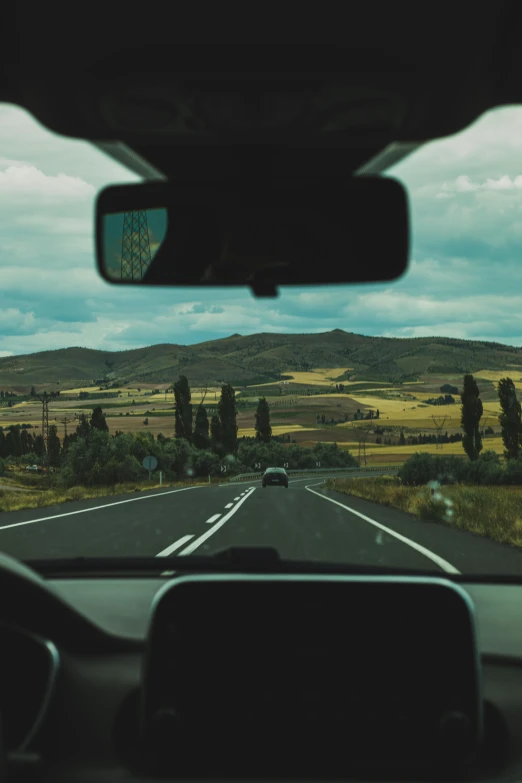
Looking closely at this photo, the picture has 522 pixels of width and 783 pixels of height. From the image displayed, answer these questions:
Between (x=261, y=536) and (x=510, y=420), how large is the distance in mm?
82638

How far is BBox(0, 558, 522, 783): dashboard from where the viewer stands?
8.20 feet

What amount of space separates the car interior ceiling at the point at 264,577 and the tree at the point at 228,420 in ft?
78.1

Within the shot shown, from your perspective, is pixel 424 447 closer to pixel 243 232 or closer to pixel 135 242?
pixel 243 232

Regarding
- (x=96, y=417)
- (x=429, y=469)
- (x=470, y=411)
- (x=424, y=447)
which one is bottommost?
(x=424, y=447)

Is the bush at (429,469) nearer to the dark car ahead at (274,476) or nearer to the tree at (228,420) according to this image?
the dark car ahead at (274,476)

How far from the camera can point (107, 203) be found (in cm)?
264

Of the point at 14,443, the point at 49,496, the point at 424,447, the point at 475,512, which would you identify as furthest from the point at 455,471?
the point at 14,443

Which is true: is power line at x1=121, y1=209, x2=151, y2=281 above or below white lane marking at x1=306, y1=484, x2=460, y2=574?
above

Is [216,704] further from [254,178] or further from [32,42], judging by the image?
[32,42]

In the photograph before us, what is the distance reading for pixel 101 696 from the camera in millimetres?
3113

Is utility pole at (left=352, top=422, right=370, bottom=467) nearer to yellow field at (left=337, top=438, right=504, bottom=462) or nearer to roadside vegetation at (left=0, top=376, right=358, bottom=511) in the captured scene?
yellow field at (left=337, top=438, right=504, bottom=462)

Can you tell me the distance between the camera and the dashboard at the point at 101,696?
250cm

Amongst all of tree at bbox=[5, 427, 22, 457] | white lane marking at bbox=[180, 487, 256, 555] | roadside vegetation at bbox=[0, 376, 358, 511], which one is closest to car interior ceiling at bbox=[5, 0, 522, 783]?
white lane marking at bbox=[180, 487, 256, 555]

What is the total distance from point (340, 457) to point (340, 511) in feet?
156
